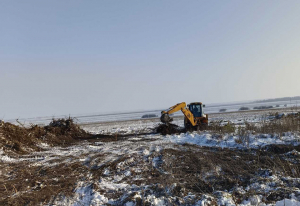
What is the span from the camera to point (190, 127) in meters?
15.9

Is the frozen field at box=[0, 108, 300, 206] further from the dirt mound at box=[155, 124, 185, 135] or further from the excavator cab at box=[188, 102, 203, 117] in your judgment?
the excavator cab at box=[188, 102, 203, 117]

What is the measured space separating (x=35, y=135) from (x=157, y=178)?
32.7 ft

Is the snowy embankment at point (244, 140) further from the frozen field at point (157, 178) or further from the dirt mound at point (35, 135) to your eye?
the dirt mound at point (35, 135)

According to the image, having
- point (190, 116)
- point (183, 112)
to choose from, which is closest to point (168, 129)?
point (183, 112)

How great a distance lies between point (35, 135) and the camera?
12672 millimetres

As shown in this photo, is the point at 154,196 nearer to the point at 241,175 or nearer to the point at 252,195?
the point at 252,195

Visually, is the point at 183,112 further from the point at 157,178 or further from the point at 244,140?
the point at 157,178

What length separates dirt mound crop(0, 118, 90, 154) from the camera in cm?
991

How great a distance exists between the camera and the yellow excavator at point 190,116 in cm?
1524

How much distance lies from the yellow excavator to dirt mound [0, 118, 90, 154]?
6452mm

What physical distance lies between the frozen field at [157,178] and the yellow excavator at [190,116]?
19.6 ft

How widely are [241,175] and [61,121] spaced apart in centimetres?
1382

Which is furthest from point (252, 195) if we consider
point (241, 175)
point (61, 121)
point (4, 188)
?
point (61, 121)

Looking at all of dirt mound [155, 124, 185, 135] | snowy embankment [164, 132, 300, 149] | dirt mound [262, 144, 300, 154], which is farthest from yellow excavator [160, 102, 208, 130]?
dirt mound [262, 144, 300, 154]
